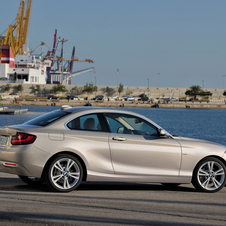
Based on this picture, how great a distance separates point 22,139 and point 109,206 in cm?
189

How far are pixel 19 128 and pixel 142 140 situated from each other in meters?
2.21

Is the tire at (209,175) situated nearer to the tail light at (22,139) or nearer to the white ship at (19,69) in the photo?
the tail light at (22,139)

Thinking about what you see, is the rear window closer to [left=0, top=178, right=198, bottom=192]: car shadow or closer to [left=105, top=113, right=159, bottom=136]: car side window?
[left=105, top=113, right=159, bottom=136]: car side window

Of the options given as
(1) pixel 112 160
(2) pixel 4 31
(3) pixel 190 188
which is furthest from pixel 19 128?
(2) pixel 4 31

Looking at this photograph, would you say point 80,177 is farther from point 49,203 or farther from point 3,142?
point 3,142

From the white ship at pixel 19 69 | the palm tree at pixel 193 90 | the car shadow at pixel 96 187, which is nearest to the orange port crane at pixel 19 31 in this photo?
the white ship at pixel 19 69

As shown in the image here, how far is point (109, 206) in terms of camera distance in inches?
230

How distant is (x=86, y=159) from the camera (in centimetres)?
669

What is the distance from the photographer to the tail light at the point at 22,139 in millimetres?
6453

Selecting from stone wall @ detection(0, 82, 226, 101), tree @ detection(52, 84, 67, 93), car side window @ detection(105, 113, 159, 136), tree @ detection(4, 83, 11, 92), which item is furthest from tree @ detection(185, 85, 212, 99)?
car side window @ detection(105, 113, 159, 136)

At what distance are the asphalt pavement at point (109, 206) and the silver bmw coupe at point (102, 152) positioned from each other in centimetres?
30

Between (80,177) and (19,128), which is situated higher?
(19,128)

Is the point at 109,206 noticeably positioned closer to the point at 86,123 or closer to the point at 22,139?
the point at 86,123

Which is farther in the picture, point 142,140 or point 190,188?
point 190,188
